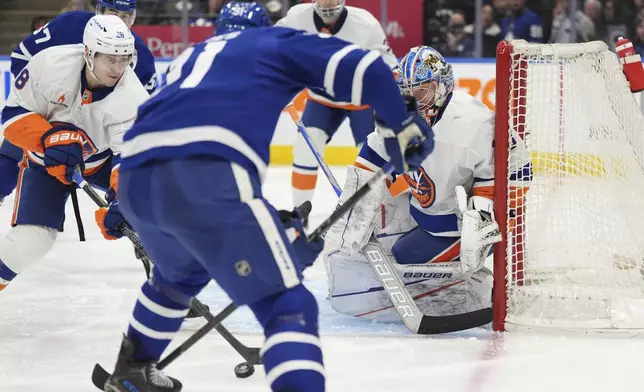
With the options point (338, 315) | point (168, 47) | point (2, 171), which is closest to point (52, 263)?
point (2, 171)

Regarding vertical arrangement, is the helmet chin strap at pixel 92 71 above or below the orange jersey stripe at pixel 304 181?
above

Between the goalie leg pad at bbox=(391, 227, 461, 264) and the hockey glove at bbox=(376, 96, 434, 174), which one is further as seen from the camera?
the goalie leg pad at bbox=(391, 227, 461, 264)

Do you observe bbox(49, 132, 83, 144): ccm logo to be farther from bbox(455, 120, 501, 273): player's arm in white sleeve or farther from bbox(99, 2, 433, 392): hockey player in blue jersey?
bbox(455, 120, 501, 273): player's arm in white sleeve

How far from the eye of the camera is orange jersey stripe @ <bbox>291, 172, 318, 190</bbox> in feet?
15.0

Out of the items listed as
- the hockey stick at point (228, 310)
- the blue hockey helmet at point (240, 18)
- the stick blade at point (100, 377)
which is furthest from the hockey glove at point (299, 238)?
the stick blade at point (100, 377)

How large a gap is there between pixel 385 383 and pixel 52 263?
1.92 m

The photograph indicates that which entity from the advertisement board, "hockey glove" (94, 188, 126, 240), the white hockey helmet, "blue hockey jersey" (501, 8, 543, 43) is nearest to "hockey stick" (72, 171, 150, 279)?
"hockey glove" (94, 188, 126, 240)

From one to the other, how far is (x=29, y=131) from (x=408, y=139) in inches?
54.5

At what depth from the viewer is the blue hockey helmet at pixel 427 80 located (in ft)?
10.3

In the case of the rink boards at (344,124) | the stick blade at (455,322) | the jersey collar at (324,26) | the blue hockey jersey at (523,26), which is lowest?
the rink boards at (344,124)

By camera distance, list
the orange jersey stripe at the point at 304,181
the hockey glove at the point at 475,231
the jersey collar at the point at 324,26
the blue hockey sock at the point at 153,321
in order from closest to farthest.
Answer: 1. the blue hockey sock at the point at 153,321
2. the hockey glove at the point at 475,231
3. the orange jersey stripe at the point at 304,181
4. the jersey collar at the point at 324,26

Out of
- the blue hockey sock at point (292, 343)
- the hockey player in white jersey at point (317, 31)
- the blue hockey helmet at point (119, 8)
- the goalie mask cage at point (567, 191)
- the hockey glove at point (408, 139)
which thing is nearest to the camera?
the blue hockey sock at point (292, 343)

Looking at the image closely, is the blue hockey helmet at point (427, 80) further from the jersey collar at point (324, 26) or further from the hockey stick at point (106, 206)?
the jersey collar at point (324, 26)

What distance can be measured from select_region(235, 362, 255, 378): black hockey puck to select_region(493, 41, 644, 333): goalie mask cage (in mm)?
824
